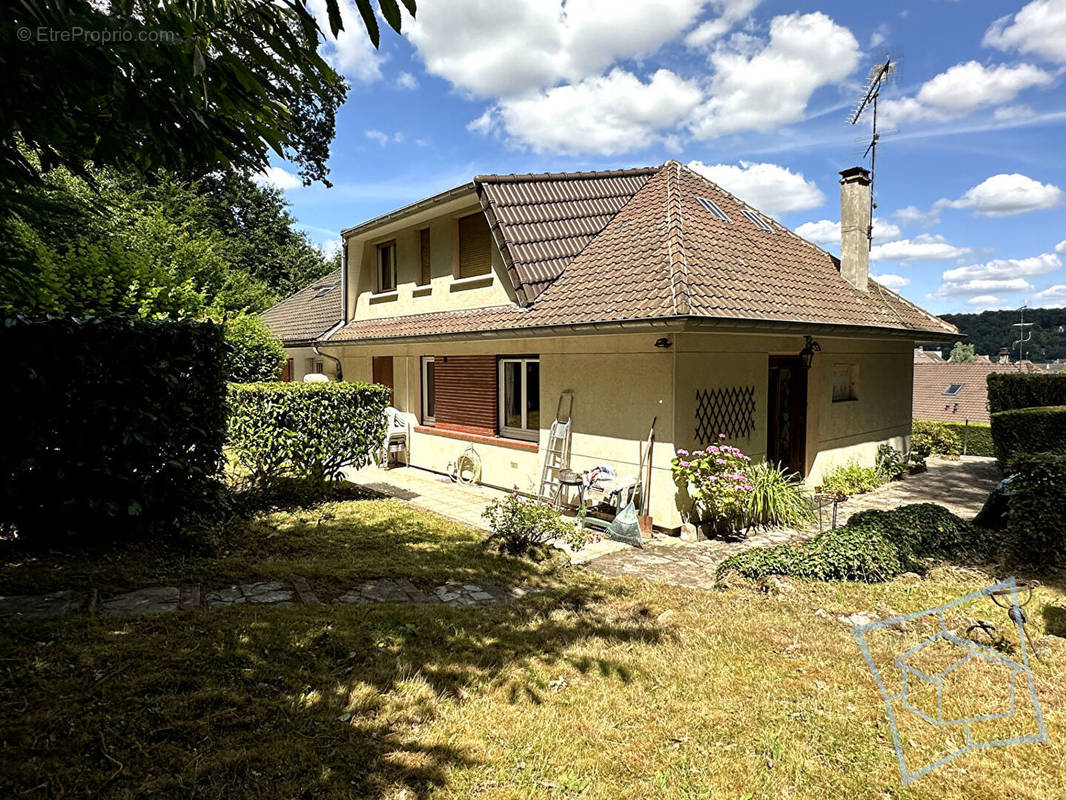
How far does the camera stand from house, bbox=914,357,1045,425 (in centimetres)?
3566

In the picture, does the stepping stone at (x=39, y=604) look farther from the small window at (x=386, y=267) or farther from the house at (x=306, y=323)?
the house at (x=306, y=323)

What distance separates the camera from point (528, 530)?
7879 mm

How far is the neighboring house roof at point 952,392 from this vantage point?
35.7m

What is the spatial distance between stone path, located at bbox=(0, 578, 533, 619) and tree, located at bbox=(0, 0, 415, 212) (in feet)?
10.5

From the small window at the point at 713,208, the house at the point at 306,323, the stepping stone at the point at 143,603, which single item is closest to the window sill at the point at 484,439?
the house at the point at 306,323

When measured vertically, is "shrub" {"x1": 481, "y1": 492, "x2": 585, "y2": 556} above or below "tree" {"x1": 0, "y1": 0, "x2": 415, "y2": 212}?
below

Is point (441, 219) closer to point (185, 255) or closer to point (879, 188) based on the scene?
point (185, 255)

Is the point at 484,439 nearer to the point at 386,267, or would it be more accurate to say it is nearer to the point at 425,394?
the point at 425,394

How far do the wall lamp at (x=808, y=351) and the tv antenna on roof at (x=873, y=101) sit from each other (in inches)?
181

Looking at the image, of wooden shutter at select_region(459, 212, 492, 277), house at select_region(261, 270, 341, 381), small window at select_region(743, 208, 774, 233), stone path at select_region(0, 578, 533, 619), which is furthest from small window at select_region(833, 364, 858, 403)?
house at select_region(261, 270, 341, 381)

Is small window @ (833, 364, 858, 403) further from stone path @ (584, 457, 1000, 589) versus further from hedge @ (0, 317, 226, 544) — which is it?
hedge @ (0, 317, 226, 544)

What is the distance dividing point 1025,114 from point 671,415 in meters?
12.8

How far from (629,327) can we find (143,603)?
668 centimetres

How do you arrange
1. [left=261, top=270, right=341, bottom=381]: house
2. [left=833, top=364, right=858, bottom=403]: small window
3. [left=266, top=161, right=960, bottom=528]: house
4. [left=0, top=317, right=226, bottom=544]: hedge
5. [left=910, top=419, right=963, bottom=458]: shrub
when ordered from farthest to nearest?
[left=261, top=270, right=341, bottom=381]: house → [left=910, top=419, right=963, bottom=458]: shrub → [left=833, top=364, right=858, bottom=403]: small window → [left=266, top=161, right=960, bottom=528]: house → [left=0, top=317, right=226, bottom=544]: hedge
